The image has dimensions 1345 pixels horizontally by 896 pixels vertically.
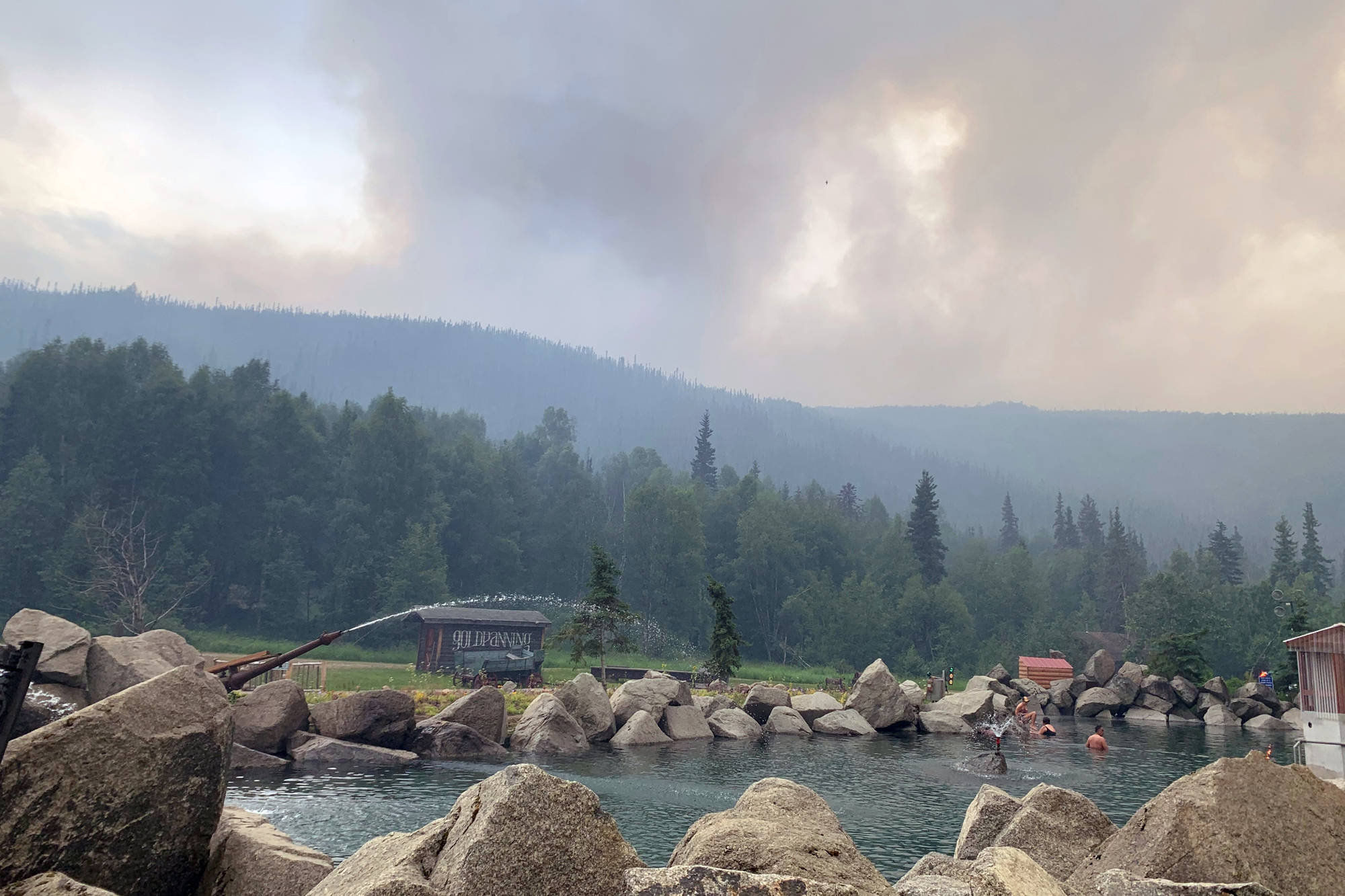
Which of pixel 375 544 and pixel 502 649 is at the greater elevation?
pixel 375 544

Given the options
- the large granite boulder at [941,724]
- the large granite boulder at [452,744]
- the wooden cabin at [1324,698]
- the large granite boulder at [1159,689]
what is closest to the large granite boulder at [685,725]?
the large granite boulder at [452,744]

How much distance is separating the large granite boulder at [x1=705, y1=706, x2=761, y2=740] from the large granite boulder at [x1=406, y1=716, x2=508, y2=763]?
12.0m

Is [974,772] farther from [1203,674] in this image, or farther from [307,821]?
[1203,674]

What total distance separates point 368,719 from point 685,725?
1492 centimetres

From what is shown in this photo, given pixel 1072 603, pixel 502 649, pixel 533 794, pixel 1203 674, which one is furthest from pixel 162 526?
pixel 1072 603

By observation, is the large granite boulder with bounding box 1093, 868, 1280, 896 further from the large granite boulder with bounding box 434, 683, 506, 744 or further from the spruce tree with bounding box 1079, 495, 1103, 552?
the spruce tree with bounding box 1079, 495, 1103, 552

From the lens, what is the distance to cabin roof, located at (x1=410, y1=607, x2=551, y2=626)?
5541cm

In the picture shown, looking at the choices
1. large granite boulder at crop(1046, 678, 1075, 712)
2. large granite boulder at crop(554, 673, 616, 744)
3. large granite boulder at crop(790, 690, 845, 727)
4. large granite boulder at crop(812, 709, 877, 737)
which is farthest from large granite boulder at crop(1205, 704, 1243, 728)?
large granite boulder at crop(554, 673, 616, 744)

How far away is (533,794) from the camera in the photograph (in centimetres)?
786

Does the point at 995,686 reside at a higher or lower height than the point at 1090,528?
lower

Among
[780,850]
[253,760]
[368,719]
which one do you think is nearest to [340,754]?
[368,719]

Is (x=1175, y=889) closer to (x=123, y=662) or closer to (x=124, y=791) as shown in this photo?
(x=124, y=791)

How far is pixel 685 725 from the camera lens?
3753 cm

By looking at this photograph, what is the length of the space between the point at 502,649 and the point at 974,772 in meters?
34.0
